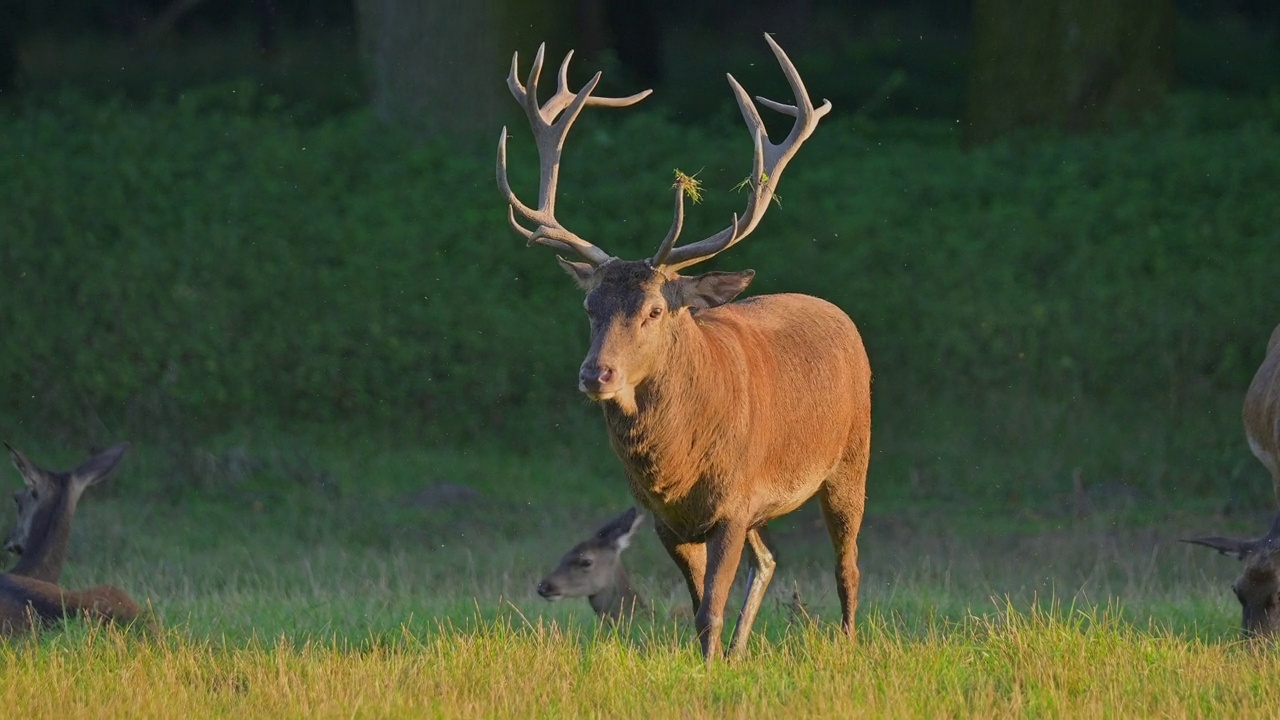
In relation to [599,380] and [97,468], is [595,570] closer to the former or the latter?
[97,468]

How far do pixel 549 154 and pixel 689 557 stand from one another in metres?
1.85

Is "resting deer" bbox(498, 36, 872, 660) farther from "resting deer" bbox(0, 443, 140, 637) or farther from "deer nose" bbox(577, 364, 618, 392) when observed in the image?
"resting deer" bbox(0, 443, 140, 637)

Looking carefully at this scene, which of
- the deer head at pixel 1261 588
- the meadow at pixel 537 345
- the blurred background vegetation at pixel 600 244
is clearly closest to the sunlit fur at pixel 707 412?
the meadow at pixel 537 345

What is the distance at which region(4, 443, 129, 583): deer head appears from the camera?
9211mm

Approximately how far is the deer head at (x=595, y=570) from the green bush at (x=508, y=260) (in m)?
4.91

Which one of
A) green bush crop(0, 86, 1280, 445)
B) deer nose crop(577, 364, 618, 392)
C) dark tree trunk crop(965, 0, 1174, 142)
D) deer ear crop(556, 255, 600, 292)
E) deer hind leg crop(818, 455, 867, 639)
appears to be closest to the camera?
deer nose crop(577, 364, 618, 392)

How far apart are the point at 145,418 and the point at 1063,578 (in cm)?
727

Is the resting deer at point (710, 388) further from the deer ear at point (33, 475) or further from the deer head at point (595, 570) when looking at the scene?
the deer ear at point (33, 475)

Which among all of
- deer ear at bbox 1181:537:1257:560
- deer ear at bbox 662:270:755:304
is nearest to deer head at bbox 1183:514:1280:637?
deer ear at bbox 1181:537:1257:560

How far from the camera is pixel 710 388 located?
777cm

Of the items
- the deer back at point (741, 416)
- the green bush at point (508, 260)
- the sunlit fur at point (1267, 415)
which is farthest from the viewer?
the green bush at point (508, 260)

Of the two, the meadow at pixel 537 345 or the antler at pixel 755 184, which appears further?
the meadow at pixel 537 345

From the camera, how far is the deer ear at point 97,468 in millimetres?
9719

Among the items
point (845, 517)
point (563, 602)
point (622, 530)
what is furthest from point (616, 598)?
point (845, 517)
